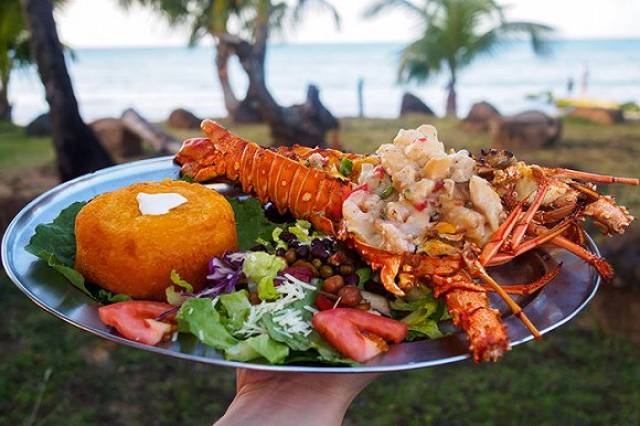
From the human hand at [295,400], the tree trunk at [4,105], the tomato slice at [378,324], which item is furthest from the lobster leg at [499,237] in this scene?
the tree trunk at [4,105]

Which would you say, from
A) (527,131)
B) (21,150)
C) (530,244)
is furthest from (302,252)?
(21,150)

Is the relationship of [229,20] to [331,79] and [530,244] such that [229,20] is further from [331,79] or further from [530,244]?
[331,79]

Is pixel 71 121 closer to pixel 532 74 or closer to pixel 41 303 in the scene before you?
pixel 41 303

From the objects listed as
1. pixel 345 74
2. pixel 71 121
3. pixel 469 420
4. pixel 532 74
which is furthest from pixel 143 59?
pixel 469 420

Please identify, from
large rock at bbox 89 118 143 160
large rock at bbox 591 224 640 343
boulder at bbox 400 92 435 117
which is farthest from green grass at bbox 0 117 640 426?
boulder at bbox 400 92 435 117

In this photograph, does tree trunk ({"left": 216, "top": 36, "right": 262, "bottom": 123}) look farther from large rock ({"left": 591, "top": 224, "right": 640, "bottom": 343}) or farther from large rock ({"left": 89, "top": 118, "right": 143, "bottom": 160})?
large rock ({"left": 591, "top": 224, "right": 640, "bottom": 343})

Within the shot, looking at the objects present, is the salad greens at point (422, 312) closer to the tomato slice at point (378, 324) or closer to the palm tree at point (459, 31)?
the tomato slice at point (378, 324)
